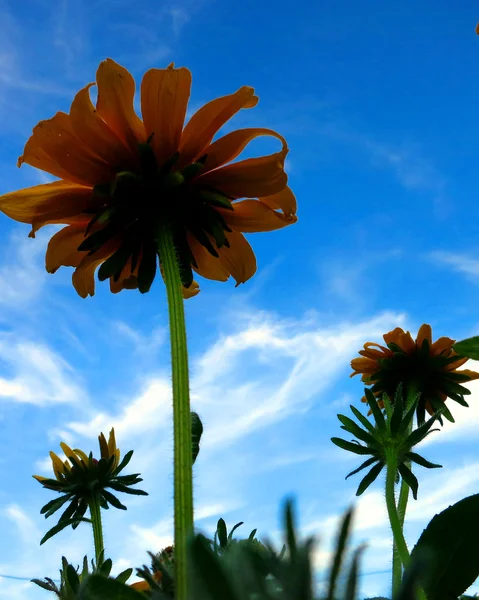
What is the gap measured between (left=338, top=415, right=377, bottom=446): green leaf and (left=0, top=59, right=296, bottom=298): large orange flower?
3.15 feet

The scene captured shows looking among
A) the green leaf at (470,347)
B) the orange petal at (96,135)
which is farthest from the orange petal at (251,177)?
the green leaf at (470,347)

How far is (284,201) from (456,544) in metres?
1.47

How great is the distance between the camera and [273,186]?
2.28 meters

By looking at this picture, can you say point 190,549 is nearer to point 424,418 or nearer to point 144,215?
point 144,215

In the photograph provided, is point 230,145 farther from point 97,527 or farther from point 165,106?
point 97,527

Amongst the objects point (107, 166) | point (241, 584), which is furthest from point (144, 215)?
point (241, 584)

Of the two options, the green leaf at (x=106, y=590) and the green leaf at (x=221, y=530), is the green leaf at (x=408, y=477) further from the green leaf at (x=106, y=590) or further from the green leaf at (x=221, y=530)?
the green leaf at (x=106, y=590)

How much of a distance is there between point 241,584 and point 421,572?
18 cm

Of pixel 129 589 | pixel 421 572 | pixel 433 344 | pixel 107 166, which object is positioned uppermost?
A: pixel 433 344

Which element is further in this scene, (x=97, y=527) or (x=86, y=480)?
(x=86, y=480)

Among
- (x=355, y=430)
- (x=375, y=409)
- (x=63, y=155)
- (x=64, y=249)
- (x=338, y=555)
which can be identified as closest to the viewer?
(x=338, y=555)

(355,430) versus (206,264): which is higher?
(206,264)

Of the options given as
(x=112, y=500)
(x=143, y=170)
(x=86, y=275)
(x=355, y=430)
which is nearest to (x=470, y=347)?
(x=143, y=170)

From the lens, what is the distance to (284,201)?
2.48 metres
